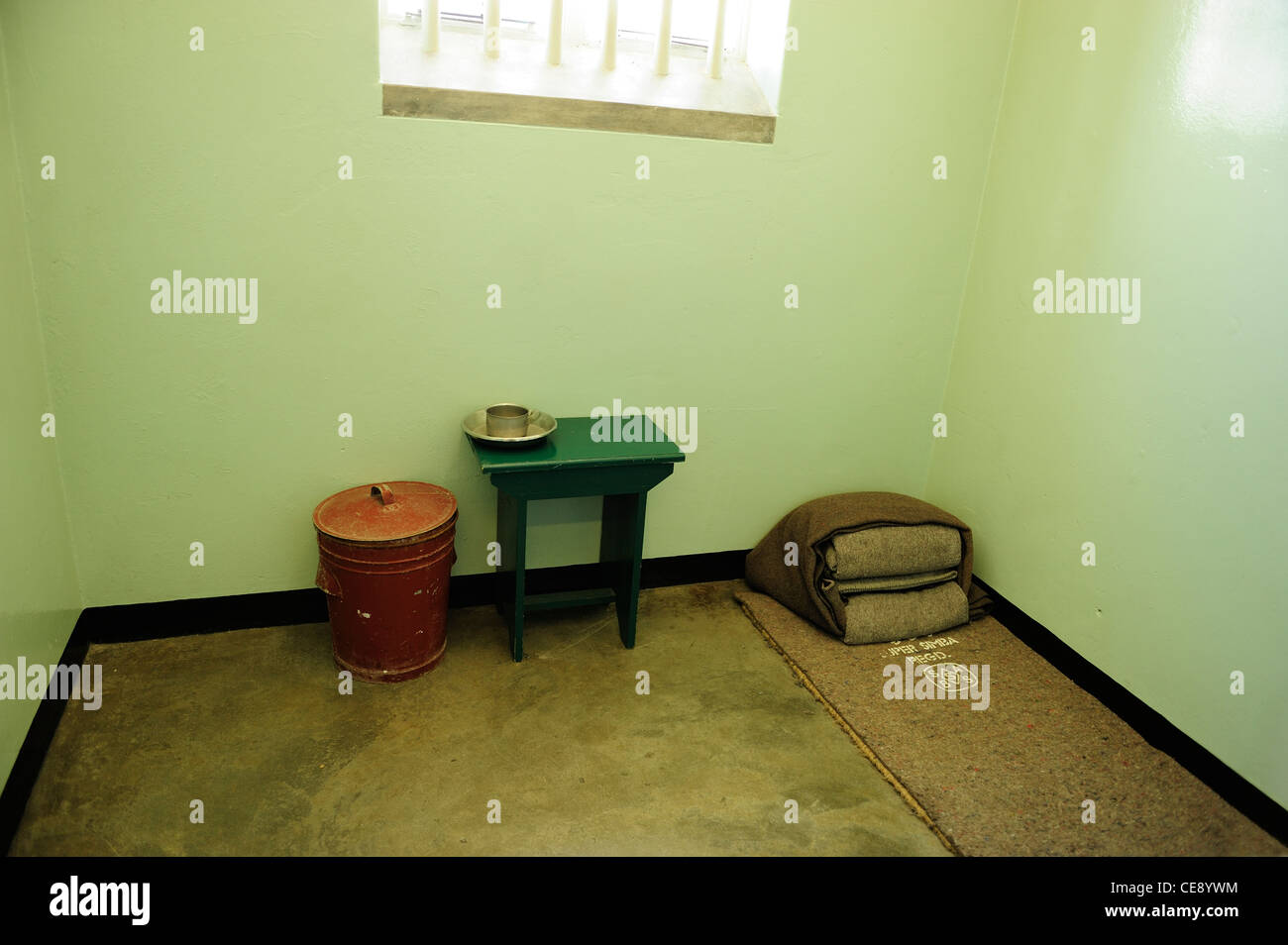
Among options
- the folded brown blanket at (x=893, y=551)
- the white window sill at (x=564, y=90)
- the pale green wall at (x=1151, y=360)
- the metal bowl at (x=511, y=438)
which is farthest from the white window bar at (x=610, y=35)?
the folded brown blanket at (x=893, y=551)

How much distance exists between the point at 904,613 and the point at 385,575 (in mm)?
1960

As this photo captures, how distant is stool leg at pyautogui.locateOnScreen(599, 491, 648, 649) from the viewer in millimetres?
2947

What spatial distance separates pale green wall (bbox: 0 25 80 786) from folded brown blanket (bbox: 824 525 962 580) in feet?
8.59

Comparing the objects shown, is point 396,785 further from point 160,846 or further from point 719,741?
point 719,741

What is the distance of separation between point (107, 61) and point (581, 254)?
1.49m

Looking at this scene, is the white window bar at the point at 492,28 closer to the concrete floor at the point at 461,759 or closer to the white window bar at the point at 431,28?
the white window bar at the point at 431,28

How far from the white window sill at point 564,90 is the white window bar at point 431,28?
0.03 metres

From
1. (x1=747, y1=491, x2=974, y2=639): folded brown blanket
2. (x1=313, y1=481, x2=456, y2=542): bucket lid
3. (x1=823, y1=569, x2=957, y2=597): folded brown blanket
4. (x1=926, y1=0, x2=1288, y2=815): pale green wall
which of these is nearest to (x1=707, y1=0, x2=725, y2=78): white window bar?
(x1=926, y1=0, x2=1288, y2=815): pale green wall

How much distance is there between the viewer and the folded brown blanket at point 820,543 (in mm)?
3180

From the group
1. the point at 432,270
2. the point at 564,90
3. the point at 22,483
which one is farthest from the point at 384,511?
the point at 564,90

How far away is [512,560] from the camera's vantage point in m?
2.97

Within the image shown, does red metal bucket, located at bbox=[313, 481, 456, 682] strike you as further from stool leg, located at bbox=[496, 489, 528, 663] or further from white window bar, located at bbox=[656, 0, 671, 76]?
white window bar, located at bbox=[656, 0, 671, 76]

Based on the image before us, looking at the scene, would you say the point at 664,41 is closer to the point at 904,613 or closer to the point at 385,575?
the point at 385,575

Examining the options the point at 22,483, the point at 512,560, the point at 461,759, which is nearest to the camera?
the point at 22,483
